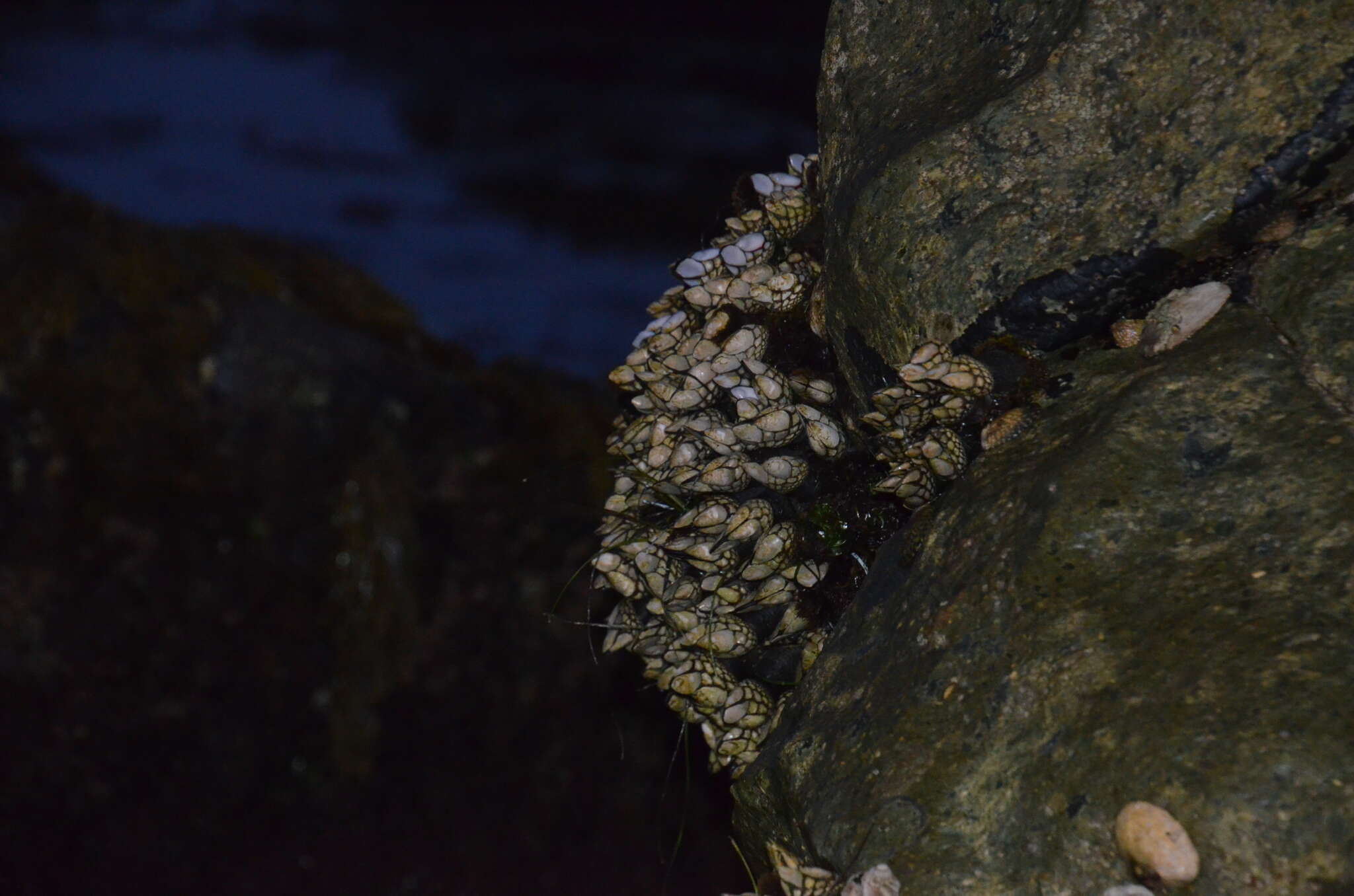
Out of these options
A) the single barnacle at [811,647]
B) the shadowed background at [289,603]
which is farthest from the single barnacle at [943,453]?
the shadowed background at [289,603]

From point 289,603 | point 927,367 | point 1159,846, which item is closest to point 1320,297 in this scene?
point 927,367

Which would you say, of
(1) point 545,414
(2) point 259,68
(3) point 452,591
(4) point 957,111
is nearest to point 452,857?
(3) point 452,591

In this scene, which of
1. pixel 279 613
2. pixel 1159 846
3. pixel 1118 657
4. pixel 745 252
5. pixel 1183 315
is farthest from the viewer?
pixel 279 613

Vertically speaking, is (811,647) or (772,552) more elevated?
(772,552)

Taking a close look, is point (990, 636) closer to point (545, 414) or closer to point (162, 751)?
point (545, 414)

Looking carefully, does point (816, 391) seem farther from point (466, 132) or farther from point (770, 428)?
point (466, 132)

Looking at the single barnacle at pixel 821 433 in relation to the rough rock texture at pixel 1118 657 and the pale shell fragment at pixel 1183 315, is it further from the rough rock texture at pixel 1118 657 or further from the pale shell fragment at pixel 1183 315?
the pale shell fragment at pixel 1183 315

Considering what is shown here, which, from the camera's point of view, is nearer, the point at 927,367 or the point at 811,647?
the point at 927,367
